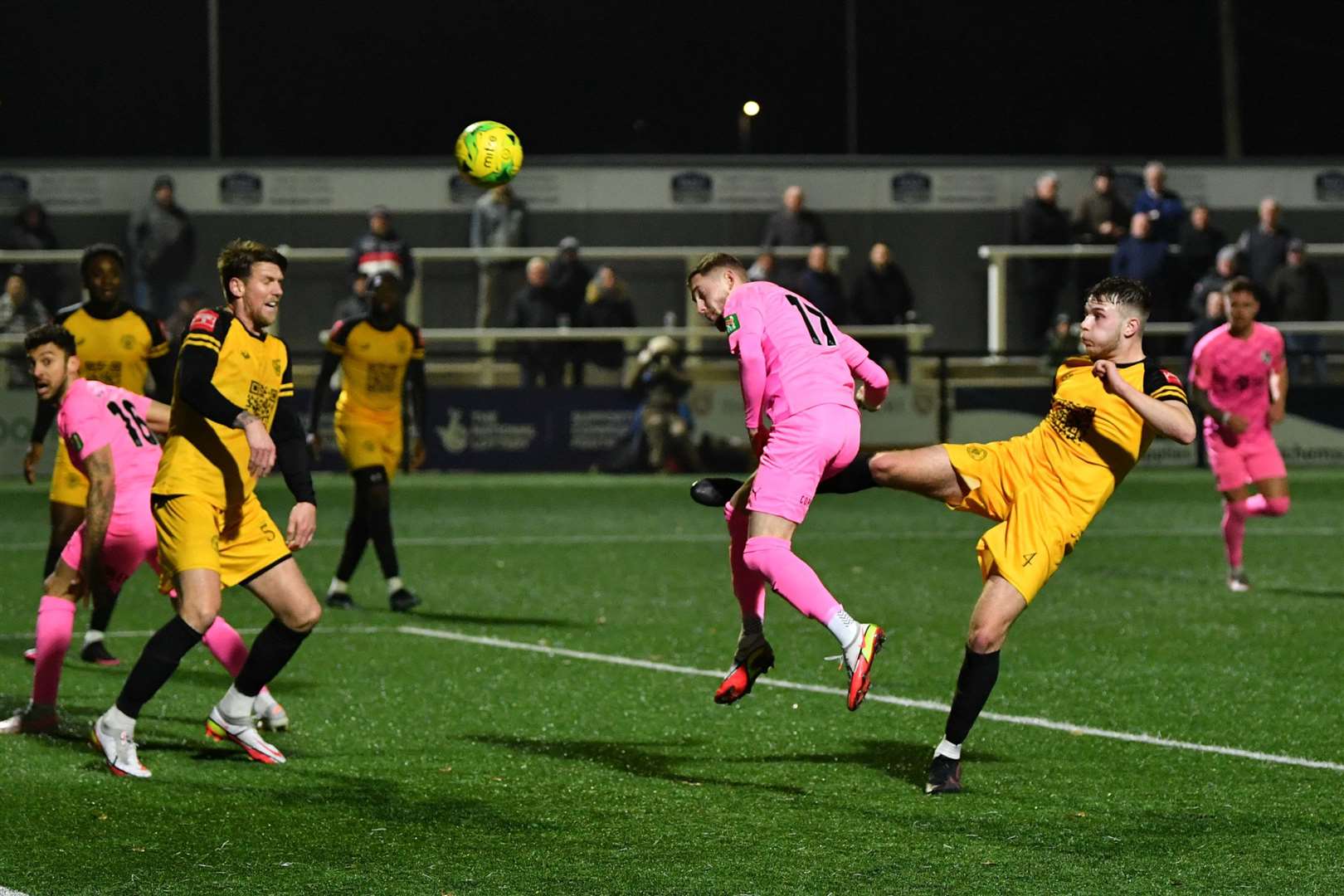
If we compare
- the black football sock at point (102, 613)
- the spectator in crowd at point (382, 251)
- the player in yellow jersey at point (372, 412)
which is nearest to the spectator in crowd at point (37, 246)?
the spectator in crowd at point (382, 251)

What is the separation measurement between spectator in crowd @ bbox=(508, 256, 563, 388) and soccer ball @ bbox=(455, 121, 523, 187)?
40.8ft

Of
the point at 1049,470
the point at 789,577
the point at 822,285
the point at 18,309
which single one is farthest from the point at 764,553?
the point at 18,309

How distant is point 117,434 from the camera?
28.0 feet

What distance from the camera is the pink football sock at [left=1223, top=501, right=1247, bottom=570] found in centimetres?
1295

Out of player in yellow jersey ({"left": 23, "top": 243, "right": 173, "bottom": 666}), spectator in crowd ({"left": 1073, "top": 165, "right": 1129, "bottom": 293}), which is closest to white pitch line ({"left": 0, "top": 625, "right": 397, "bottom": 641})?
player in yellow jersey ({"left": 23, "top": 243, "right": 173, "bottom": 666})

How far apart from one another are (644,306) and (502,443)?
11.8ft

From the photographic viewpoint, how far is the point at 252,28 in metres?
27.7

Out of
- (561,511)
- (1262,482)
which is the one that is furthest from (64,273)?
(1262,482)

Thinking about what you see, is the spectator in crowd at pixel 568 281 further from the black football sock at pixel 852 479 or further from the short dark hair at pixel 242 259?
the black football sock at pixel 852 479

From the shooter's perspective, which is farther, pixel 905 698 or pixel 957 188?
pixel 957 188

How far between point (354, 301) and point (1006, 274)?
823 centimetres

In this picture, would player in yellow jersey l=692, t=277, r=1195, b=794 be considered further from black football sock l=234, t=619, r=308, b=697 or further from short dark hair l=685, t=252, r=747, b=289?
black football sock l=234, t=619, r=308, b=697

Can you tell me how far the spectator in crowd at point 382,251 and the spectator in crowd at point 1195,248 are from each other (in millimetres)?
9209

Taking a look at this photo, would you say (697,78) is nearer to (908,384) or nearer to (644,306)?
(644,306)
